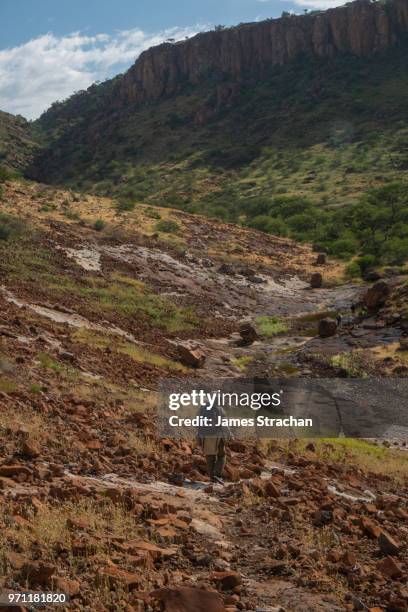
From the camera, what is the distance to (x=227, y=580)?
5426 mm

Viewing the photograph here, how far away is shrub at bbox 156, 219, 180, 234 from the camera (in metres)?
41.9

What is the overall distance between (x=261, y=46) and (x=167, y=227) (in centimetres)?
8013

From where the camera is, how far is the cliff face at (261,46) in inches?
4013

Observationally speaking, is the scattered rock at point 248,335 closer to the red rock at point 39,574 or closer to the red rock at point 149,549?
the red rock at point 149,549

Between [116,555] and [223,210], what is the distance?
58108 mm

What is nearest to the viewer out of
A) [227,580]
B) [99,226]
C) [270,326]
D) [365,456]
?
[227,580]

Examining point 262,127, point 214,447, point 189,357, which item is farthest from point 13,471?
point 262,127

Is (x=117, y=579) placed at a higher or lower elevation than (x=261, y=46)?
lower

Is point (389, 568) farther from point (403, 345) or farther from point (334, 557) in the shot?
point (403, 345)

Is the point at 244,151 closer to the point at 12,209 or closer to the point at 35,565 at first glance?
the point at 12,209

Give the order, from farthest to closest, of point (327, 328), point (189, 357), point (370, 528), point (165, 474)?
point (327, 328)
point (189, 357)
point (165, 474)
point (370, 528)

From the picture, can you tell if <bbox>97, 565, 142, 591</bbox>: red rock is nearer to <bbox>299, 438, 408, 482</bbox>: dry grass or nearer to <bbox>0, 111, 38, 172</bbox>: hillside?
<bbox>299, 438, 408, 482</bbox>: dry grass

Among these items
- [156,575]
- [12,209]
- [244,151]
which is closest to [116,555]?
[156,575]

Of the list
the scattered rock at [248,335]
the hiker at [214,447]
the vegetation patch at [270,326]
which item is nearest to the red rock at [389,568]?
the hiker at [214,447]
